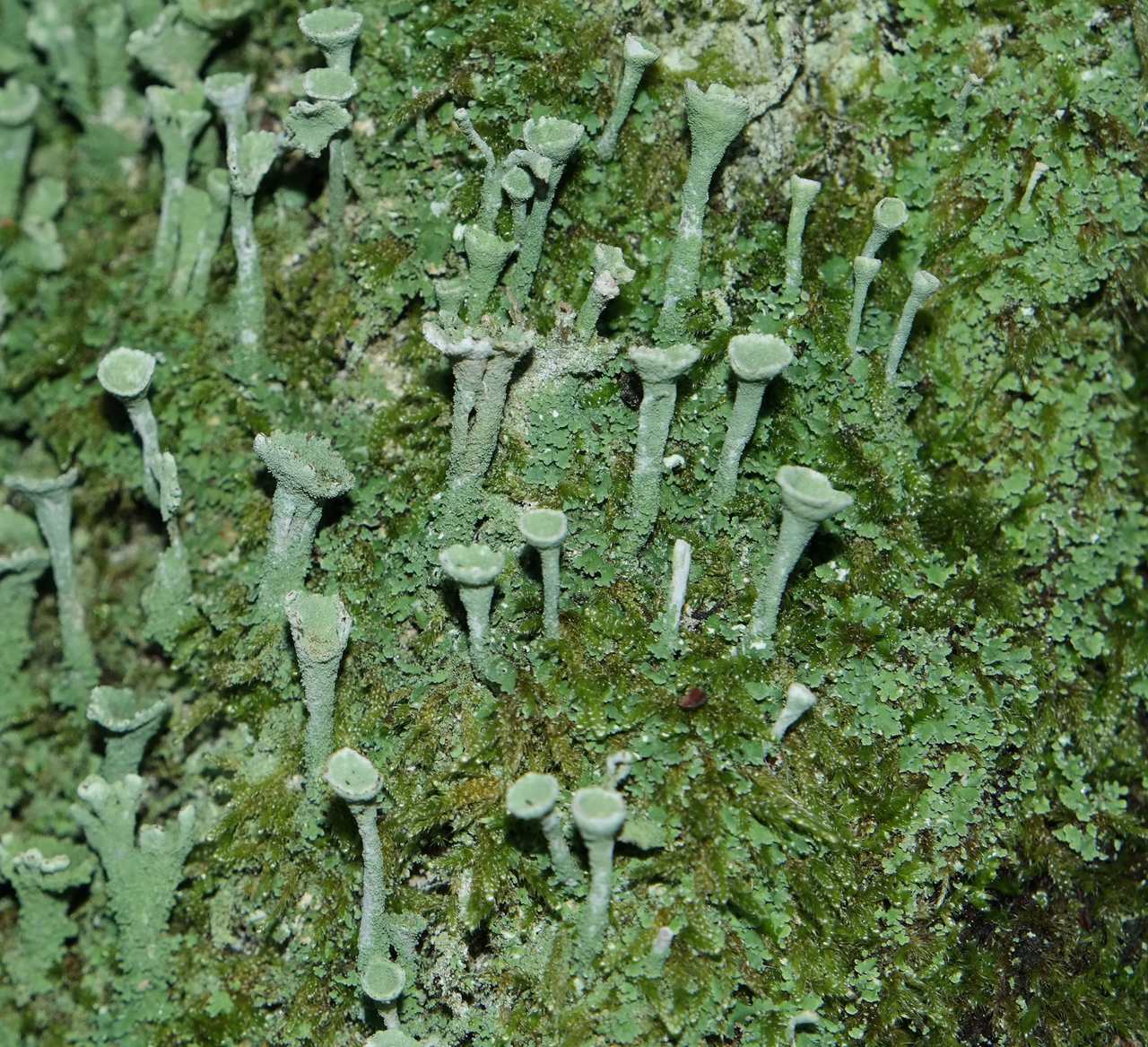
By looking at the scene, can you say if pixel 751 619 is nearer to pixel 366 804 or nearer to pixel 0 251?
pixel 366 804

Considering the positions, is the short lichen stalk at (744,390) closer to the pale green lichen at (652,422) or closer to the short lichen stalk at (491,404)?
the pale green lichen at (652,422)

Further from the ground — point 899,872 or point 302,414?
point 302,414

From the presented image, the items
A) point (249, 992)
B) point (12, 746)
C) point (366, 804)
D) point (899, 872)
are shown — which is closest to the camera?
point (366, 804)

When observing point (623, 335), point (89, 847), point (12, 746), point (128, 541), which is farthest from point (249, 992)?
point (623, 335)

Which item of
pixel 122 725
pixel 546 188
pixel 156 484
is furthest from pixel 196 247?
pixel 122 725

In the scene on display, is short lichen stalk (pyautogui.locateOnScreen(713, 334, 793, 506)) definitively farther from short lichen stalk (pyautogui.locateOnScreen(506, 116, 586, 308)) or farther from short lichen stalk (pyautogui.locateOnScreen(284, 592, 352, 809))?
short lichen stalk (pyautogui.locateOnScreen(284, 592, 352, 809))

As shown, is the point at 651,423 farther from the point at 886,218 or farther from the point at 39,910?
the point at 39,910
